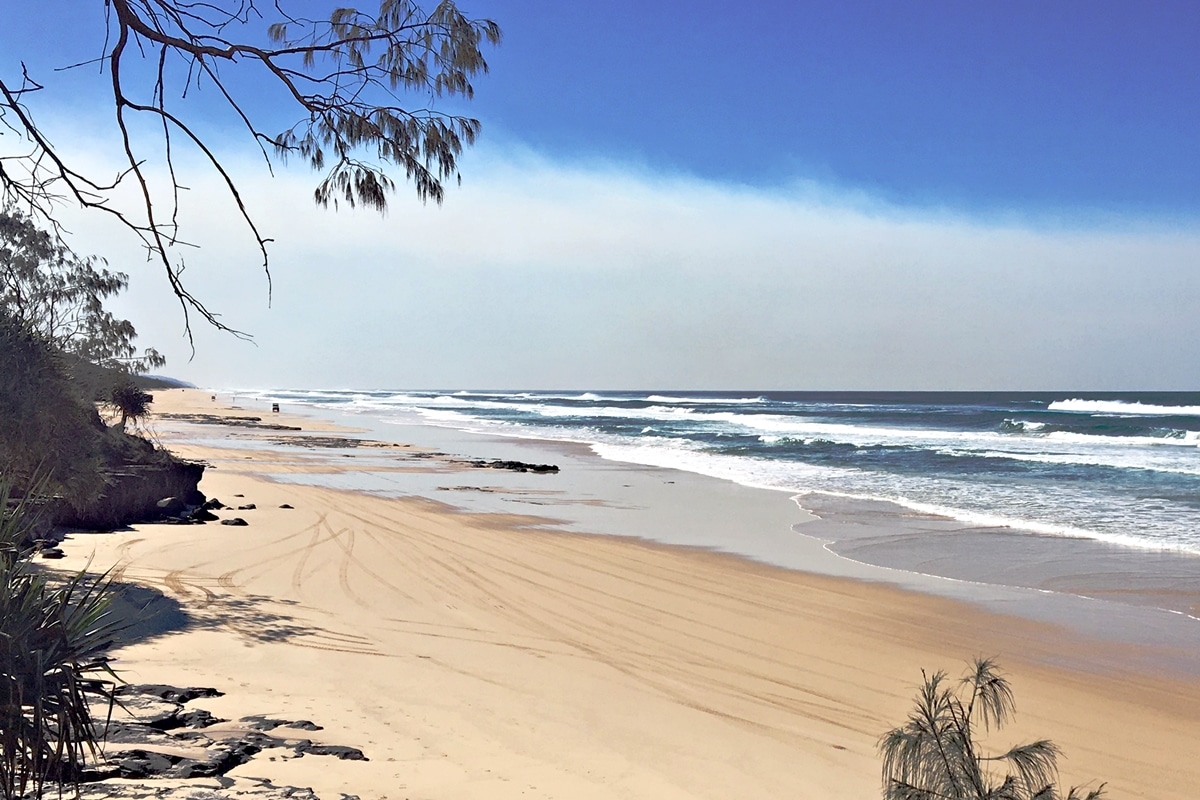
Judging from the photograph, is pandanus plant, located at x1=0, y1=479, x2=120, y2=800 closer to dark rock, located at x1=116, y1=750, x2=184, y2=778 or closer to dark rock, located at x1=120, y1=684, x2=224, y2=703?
dark rock, located at x1=116, y1=750, x2=184, y2=778

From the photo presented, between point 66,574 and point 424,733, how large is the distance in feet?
17.3

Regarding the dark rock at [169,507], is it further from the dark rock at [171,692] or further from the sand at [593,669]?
the dark rock at [171,692]

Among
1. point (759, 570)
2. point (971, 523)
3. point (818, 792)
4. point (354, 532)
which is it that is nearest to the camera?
point (818, 792)

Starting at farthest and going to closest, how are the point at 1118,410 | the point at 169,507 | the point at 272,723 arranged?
the point at 1118,410 < the point at 169,507 < the point at 272,723

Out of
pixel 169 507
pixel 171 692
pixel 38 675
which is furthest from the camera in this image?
pixel 169 507

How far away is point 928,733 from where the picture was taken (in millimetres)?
3168

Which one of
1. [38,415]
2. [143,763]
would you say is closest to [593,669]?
[143,763]

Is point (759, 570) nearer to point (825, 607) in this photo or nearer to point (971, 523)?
point (825, 607)

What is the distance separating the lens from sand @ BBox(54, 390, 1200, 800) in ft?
16.7

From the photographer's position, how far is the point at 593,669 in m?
7.08

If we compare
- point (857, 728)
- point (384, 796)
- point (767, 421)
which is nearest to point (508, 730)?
point (384, 796)

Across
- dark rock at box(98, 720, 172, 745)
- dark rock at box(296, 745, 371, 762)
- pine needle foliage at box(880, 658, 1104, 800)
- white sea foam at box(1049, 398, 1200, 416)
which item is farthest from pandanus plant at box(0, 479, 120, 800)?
white sea foam at box(1049, 398, 1200, 416)

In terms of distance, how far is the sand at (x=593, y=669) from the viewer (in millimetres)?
5078

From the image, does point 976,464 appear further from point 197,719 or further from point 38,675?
point 38,675
